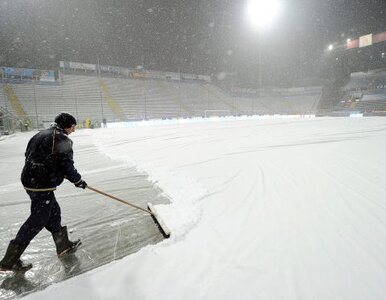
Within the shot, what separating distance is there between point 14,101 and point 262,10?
24075 millimetres

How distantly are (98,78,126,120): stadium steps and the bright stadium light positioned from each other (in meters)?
16.1

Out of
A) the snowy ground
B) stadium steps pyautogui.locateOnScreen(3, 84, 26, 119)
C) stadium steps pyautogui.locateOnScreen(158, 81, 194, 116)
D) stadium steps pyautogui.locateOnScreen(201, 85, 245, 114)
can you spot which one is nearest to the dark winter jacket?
the snowy ground

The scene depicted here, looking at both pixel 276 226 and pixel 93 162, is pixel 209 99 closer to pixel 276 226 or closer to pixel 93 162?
pixel 93 162

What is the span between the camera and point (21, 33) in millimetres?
23297

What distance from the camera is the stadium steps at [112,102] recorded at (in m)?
28.1

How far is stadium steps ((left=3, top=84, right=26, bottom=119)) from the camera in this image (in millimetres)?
23139

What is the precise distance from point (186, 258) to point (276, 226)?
1227 mm

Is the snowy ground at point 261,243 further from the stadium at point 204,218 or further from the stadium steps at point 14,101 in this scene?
the stadium steps at point 14,101

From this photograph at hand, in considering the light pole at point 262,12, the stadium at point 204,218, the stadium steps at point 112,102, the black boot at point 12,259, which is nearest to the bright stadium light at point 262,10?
the light pole at point 262,12

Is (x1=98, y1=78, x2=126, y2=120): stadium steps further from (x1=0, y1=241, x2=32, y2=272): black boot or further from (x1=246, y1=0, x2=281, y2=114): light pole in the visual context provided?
(x1=0, y1=241, x2=32, y2=272): black boot

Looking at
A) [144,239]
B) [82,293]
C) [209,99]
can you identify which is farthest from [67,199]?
[209,99]

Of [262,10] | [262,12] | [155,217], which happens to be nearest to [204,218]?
[155,217]

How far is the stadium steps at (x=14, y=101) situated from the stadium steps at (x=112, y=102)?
8228 mm

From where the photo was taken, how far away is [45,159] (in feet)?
8.04
